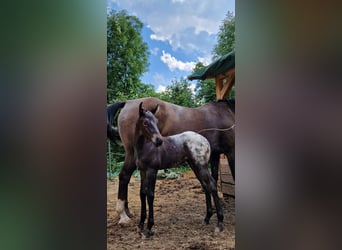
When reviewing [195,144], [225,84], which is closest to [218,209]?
[195,144]

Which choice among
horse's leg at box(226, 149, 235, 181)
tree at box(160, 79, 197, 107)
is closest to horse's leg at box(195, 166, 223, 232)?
horse's leg at box(226, 149, 235, 181)

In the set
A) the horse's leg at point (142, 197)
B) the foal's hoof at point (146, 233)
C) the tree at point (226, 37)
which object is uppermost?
the tree at point (226, 37)

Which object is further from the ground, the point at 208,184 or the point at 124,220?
the point at 208,184

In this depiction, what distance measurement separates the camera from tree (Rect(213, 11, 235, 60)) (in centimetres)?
139

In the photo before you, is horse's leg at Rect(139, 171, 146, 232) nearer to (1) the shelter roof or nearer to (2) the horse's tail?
(2) the horse's tail

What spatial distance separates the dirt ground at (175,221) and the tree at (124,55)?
1.67 ft

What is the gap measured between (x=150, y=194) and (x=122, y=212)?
0.18 m

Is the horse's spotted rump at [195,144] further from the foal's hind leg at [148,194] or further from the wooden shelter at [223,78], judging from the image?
the foal's hind leg at [148,194]

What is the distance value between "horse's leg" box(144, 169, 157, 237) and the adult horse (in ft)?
0.33

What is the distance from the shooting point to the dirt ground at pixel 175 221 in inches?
52.2

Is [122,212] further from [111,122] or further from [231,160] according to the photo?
[231,160]

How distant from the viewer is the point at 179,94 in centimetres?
146

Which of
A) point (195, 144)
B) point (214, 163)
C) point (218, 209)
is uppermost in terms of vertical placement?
point (195, 144)

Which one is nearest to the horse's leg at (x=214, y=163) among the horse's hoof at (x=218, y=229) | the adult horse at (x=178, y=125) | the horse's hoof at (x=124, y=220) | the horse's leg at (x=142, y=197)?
the adult horse at (x=178, y=125)
